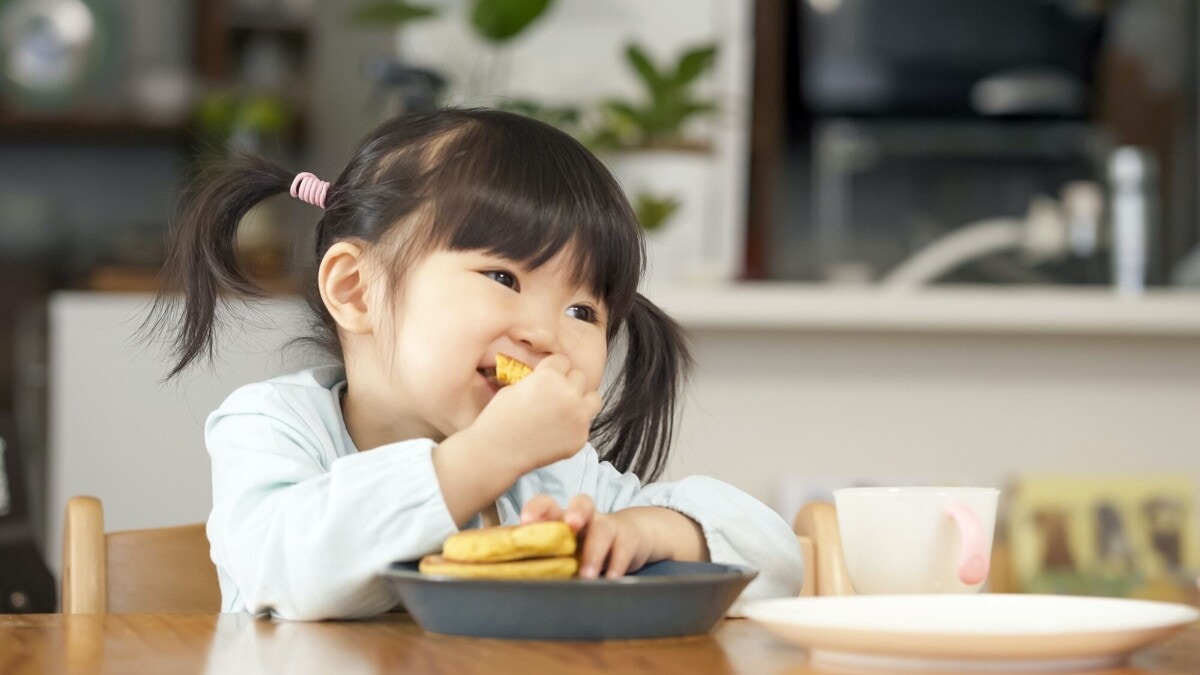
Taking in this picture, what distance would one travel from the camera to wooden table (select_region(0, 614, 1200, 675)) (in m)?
0.60

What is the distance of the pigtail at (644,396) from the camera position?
1.21 meters

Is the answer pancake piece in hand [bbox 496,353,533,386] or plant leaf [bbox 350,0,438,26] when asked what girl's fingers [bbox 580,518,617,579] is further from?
plant leaf [bbox 350,0,438,26]

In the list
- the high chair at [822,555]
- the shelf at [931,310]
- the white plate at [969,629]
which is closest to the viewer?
the white plate at [969,629]

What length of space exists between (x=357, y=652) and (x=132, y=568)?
0.42 meters

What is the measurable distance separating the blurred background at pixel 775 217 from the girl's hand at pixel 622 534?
0.49 meters

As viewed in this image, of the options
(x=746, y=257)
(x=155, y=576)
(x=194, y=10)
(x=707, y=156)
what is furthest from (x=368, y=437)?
(x=194, y=10)

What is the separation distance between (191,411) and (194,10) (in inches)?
87.8

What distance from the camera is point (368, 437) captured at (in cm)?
105

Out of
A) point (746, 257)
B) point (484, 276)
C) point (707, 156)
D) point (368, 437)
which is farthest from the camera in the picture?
point (746, 257)

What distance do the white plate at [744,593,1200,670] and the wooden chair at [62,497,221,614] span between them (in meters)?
0.47

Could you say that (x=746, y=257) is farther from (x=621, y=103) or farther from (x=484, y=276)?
(x=484, y=276)

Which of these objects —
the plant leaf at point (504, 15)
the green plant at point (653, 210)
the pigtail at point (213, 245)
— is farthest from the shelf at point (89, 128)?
the pigtail at point (213, 245)

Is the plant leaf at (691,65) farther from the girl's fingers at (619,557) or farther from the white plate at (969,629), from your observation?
the white plate at (969,629)

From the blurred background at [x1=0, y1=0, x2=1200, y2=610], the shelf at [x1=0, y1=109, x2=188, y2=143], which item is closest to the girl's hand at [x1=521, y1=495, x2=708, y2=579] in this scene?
the blurred background at [x1=0, y1=0, x2=1200, y2=610]
